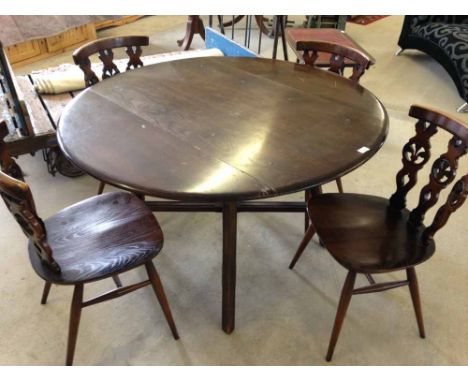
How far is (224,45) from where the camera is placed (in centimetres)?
323

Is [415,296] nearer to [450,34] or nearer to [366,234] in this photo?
[366,234]

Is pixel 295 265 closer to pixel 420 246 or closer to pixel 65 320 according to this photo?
pixel 420 246

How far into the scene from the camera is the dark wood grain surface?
114 cm

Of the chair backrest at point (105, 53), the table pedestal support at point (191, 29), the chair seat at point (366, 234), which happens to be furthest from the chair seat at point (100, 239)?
the table pedestal support at point (191, 29)

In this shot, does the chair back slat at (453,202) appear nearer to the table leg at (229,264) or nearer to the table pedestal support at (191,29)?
the table leg at (229,264)

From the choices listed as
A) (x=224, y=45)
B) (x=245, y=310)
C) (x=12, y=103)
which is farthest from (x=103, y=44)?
(x=245, y=310)

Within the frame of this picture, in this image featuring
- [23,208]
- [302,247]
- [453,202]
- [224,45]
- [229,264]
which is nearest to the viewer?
[23,208]

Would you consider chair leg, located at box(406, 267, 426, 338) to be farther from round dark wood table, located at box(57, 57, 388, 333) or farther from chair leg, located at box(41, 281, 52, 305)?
chair leg, located at box(41, 281, 52, 305)

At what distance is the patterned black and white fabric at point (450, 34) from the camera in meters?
3.32

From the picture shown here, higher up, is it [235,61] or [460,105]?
[235,61]

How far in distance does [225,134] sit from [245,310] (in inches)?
31.7
